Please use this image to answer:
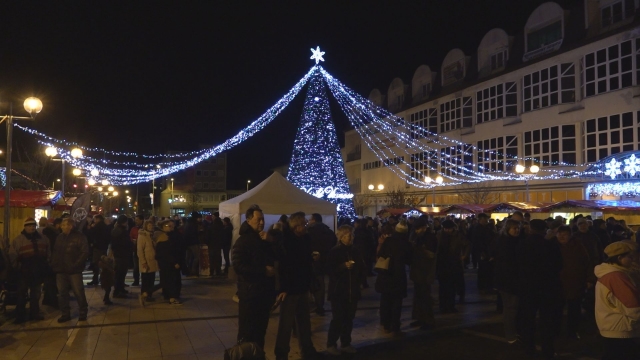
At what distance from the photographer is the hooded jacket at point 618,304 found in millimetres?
4902

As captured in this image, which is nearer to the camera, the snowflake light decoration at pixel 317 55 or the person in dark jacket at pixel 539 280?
the person in dark jacket at pixel 539 280

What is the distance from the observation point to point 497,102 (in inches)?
1426

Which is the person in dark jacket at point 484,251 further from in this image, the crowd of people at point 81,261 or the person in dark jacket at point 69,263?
the person in dark jacket at point 69,263

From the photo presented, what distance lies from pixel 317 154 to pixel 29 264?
19.8m

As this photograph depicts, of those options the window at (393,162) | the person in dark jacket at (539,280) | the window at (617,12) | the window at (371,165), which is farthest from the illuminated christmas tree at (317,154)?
the window at (371,165)

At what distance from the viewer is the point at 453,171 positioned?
3944 centimetres

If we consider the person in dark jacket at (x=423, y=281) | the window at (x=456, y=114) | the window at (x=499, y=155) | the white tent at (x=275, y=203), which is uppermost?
the window at (x=456, y=114)

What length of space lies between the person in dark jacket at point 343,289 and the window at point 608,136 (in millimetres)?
24222

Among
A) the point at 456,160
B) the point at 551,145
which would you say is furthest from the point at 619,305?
the point at 456,160

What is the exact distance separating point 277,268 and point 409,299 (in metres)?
5.96

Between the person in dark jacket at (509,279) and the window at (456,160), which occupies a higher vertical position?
the window at (456,160)

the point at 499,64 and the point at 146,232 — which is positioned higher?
the point at 499,64

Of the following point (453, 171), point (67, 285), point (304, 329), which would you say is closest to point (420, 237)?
point (304, 329)

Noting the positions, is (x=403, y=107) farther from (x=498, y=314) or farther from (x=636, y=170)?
(x=498, y=314)
